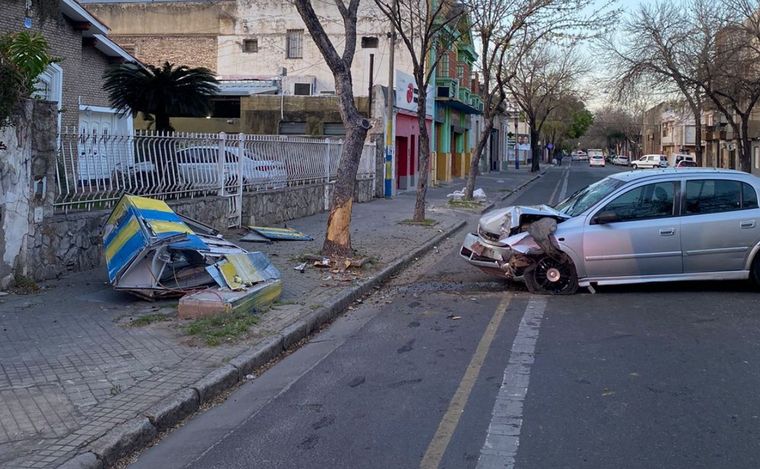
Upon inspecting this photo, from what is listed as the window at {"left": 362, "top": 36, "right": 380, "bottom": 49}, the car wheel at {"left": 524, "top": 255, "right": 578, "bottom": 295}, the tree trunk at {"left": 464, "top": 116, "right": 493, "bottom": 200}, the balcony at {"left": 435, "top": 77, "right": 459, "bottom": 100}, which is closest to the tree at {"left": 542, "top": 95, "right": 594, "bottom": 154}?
the balcony at {"left": 435, "top": 77, "right": 459, "bottom": 100}

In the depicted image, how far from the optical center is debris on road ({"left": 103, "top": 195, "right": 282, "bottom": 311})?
866 cm

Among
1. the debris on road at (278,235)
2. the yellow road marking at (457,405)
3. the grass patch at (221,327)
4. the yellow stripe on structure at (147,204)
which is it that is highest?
the yellow stripe on structure at (147,204)

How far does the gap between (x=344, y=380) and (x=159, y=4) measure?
116ft

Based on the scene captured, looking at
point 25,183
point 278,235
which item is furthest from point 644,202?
point 25,183

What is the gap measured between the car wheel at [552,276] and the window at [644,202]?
32.6 inches

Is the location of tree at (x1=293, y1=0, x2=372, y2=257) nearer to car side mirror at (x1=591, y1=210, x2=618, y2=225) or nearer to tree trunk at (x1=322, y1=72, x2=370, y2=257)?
tree trunk at (x1=322, y1=72, x2=370, y2=257)

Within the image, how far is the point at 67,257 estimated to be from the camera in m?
9.91

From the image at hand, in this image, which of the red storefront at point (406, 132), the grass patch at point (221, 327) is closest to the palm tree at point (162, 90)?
the grass patch at point (221, 327)

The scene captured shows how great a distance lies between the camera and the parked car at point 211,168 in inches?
501

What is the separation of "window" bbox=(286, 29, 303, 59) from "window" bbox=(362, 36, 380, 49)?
3367mm

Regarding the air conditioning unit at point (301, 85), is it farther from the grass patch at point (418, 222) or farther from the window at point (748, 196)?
the window at point (748, 196)

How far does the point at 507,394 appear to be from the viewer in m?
6.05

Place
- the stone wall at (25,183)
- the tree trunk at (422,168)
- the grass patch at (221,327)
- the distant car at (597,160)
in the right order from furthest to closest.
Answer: the distant car at (597,160)
the tree trunk at (422,168)
the stone wall at (25,183)
the grass patch at (221,327)

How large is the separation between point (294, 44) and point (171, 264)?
28.6 metres
